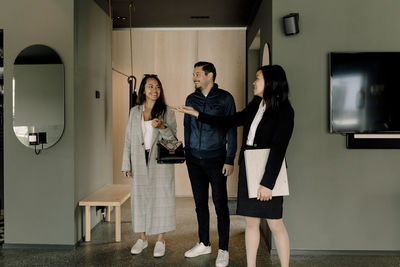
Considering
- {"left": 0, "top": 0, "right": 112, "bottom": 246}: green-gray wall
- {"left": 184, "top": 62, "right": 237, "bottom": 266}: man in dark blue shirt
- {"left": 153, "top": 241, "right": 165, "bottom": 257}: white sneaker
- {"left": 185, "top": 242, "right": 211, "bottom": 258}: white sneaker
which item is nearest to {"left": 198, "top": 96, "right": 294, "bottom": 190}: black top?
{"left": 184, "top": 62, "right": 237, "bottom": 266}: man in dark blue shirt

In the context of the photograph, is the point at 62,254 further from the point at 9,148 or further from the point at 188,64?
the point at 188,64

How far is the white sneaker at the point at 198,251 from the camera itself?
129 inches

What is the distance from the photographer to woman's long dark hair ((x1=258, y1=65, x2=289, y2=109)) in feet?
8.01

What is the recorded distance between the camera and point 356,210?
3.32 meters

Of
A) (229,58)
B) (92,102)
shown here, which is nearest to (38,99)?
(92,102)

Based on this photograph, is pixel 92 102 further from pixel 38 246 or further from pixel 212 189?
pixel 212 189

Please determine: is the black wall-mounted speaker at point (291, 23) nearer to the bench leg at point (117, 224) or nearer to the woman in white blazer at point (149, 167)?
the woman in white blazer at point (149, 167)

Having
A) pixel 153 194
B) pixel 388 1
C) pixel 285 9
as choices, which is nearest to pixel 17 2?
pixel 153 194

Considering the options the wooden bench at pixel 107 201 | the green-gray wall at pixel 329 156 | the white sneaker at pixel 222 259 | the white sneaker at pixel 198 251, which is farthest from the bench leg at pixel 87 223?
the green-gray wall at pixel 329 156

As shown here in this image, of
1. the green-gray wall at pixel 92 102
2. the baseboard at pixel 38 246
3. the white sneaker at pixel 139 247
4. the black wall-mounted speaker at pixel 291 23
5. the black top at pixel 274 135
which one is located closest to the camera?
the black top at pixel 274 135

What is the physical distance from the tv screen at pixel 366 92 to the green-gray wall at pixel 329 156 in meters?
0.09

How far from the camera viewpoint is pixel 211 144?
10.2 feet

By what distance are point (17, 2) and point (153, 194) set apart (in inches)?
81.1

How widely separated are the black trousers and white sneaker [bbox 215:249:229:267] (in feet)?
0.13
